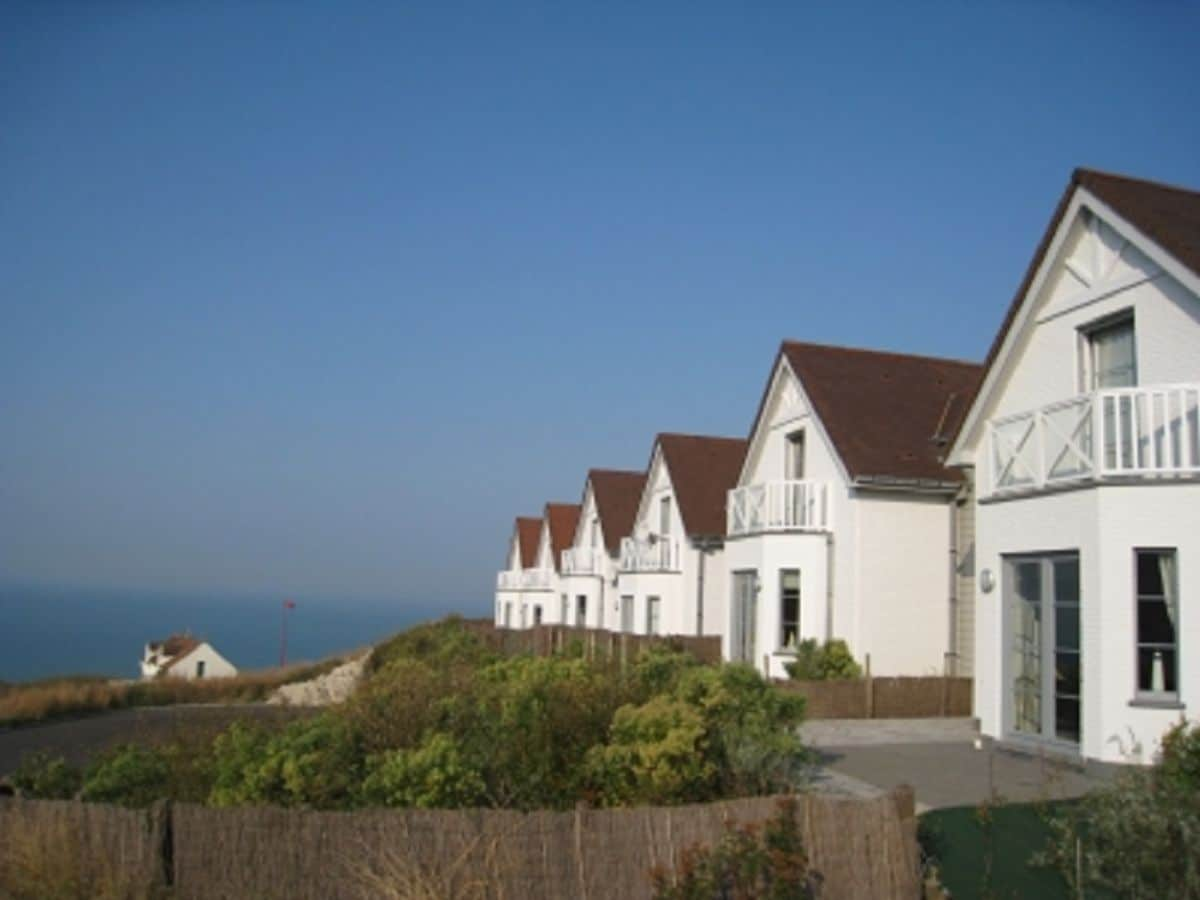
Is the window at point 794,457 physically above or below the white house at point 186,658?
above

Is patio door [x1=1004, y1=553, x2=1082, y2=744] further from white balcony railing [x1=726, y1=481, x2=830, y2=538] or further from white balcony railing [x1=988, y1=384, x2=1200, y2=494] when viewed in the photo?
white balcony railing [x1=726, y1=481, x2=830, y2=538]

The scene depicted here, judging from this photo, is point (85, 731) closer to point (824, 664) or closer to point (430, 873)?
point (824, 664)

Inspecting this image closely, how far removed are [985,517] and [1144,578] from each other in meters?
2.87

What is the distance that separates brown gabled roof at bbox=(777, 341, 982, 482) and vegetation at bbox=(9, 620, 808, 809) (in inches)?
415

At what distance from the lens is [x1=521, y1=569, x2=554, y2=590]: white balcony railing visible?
41.7 metres

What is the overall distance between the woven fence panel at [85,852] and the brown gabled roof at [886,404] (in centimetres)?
1428

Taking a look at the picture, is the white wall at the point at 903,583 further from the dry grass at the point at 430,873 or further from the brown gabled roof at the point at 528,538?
the brown gabled roof at the point at 528,538

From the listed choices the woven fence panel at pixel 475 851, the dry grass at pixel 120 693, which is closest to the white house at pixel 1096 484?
the woven fence panel at pixel 475 851

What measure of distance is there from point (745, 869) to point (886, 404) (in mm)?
16598

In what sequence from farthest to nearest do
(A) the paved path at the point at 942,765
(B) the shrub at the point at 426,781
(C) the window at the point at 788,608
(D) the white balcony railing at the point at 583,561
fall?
(D) the white balcony railing at the point at 583,561 < (C) the window at the point at 788,608 < (A) the paved path at the point at 942,765 < (B) the shrub at the point at 426,781

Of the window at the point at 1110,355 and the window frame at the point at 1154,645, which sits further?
the window at the point at 1110,355

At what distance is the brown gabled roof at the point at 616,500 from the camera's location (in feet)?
112

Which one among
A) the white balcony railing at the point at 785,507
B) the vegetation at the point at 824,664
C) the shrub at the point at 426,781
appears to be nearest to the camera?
the shrub at the point at 426,781

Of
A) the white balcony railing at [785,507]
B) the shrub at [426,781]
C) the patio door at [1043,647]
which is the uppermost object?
the white balcony railing at [785,507]
